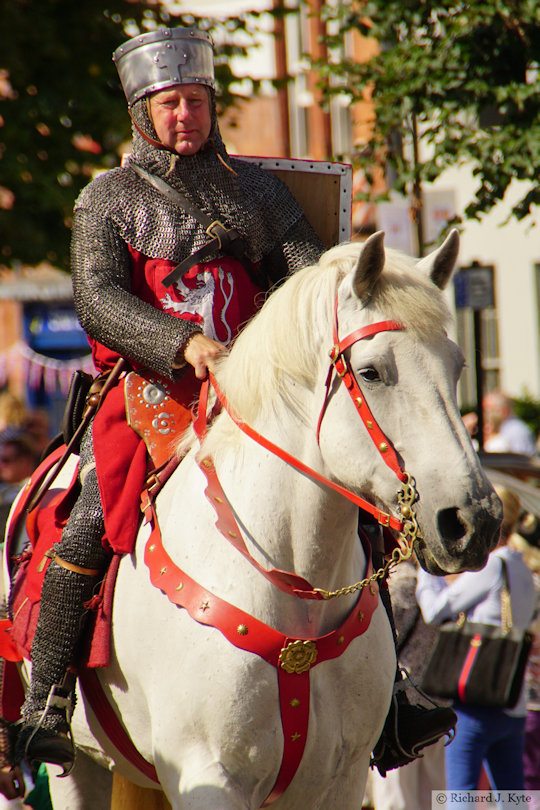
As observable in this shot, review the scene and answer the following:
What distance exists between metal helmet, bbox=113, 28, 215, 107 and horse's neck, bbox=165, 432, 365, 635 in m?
1.35

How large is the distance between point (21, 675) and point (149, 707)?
3.79 feet

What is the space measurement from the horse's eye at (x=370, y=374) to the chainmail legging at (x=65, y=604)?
1071mm

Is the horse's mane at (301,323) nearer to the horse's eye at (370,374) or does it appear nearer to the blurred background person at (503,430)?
the horse's eye at (370,374)

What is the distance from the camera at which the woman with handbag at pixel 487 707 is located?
5043mm

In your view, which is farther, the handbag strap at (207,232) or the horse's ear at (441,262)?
the handbag strap at (207,232)

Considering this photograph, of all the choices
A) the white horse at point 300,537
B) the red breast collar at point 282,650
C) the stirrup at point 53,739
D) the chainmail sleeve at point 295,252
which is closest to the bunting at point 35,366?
the chainmail sleeve at point 295,252

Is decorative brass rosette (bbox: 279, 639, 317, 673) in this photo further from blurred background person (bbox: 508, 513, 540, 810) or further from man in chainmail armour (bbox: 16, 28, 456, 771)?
blurred background person (bbox: 508, 513, 540, 810)

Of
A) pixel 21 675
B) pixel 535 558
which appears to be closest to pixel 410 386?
pixel 21 675

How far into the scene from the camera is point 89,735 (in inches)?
133

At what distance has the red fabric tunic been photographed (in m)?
3.13

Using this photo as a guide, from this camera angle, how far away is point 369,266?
2.65 metres

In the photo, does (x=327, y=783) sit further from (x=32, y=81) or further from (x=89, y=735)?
(x=32, y=81)

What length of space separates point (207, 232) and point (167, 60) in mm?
622

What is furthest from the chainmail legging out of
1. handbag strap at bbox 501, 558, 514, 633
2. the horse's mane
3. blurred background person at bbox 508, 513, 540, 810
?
blurred background person at bbox 508, 513, 540, 810
